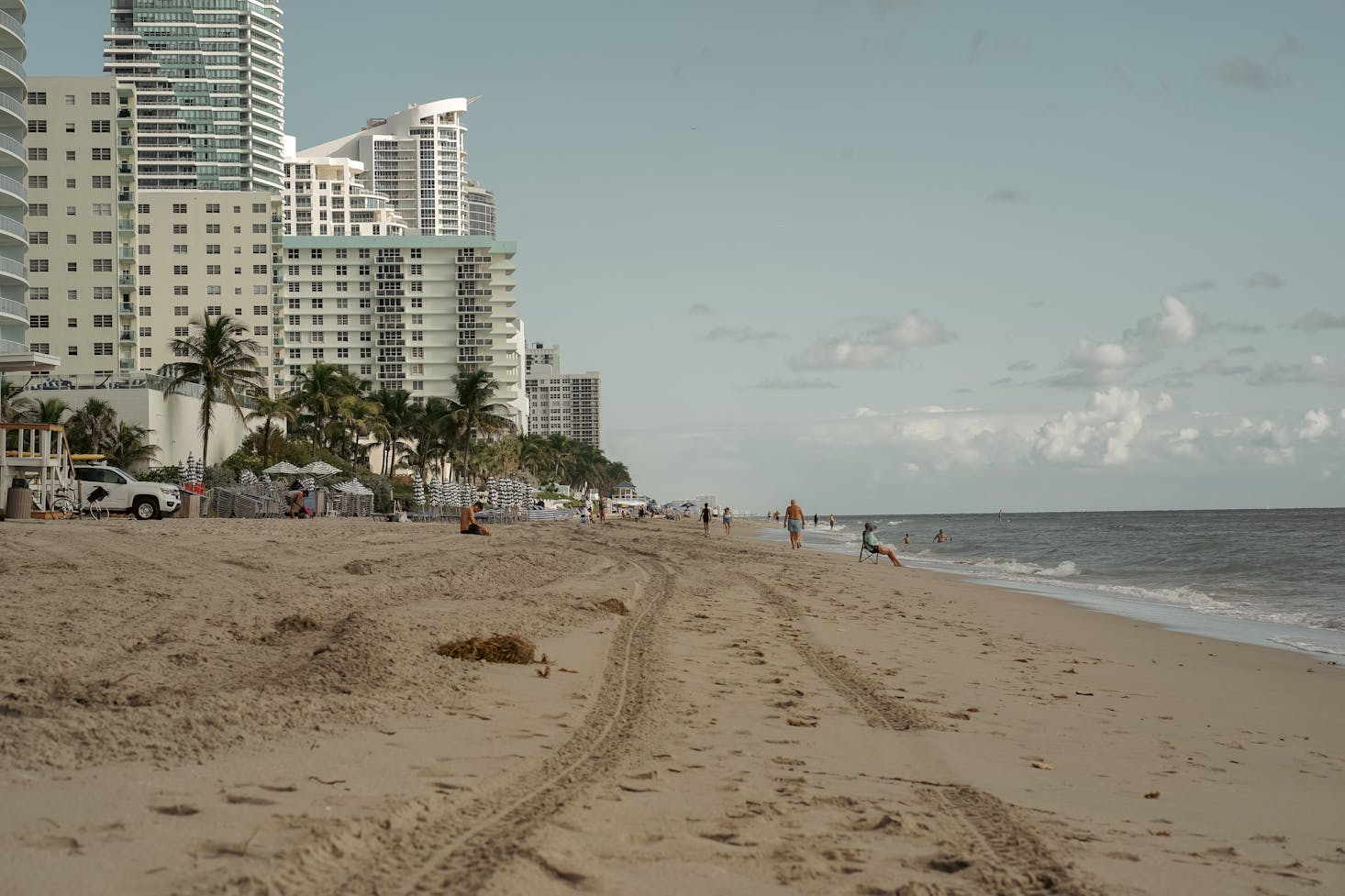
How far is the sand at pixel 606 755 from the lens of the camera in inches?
171

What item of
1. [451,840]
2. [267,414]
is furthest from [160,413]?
[451,840]

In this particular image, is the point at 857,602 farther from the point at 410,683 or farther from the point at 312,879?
the point at 312,879

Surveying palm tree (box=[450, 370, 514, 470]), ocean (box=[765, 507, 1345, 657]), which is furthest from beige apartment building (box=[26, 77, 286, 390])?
ocean (box=[765, 507, 1345, 657])

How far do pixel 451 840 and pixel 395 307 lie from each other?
5395 inches

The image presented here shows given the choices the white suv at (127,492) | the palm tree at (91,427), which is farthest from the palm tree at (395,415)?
the white suv at (127,492)

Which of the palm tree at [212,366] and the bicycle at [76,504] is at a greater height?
the palm tree at [212,366]

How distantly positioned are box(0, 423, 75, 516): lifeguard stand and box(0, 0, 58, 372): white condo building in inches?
1297

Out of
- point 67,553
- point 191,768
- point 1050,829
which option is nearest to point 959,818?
point 1050,829

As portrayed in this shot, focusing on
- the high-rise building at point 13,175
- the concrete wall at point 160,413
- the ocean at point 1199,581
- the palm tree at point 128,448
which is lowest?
the ocean at point 1199,581

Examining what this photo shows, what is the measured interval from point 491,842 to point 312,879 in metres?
0.76

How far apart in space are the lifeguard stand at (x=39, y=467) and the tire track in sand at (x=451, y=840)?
2828 centimetres

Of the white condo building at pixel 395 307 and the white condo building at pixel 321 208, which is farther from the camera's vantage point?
the white condo building at pixel 321 208

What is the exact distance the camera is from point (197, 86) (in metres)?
155

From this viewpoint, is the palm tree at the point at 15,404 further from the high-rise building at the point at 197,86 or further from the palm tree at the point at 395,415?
the high-rise building at the point at 197,86
